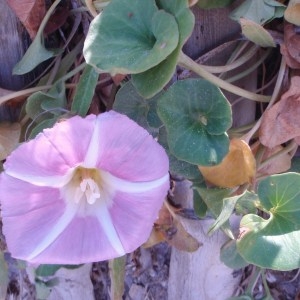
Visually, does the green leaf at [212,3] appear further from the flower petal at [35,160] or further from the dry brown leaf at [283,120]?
the flower petal at [35,160]

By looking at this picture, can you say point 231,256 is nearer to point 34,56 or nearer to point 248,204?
point 248,204

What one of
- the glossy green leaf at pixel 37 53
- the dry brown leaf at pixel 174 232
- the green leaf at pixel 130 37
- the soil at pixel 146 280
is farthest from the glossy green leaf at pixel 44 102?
the soil at pixel 146 280

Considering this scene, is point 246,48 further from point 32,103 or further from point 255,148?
point 32,103

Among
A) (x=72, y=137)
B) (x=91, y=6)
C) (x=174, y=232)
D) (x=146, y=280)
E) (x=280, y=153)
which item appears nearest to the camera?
(x=72, y=137)

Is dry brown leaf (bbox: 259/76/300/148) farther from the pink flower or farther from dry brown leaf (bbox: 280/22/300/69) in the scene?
the pink flower

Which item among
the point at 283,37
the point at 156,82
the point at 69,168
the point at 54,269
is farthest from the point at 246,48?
the point at 54,269


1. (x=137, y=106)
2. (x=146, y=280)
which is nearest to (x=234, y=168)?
(x=137, y=106)
